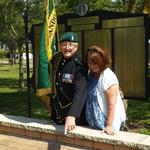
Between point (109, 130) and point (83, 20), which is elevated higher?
point (83, 20)

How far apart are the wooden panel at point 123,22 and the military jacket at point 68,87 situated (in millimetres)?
3108

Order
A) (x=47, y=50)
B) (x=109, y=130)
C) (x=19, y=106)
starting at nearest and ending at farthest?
(x=109, y=130), (x=47, y=50), (x=19, y=106)

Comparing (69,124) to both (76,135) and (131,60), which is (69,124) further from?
(131,60)

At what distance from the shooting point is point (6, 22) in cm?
2186

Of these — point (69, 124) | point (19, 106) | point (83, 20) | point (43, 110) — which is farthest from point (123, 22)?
point (19, 106)

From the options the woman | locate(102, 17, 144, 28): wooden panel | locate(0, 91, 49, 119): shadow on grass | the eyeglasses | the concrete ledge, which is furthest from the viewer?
locate(0, 91, 49, 119): shadow on grass

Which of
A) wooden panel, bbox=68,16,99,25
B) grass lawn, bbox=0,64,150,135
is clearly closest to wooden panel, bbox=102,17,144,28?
wooden panel, bbox=68,16,99,25

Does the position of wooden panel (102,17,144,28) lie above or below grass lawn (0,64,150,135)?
above

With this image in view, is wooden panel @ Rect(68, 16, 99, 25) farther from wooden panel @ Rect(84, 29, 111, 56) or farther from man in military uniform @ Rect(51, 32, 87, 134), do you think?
man in military uniform @ Rect(51, 32, 87, 134)

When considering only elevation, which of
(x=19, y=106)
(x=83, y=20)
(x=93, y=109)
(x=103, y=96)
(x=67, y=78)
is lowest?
(x=19, y=106)

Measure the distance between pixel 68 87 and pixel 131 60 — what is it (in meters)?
3.41

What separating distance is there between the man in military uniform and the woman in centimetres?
12

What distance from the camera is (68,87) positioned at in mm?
4730

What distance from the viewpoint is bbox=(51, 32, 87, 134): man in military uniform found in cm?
452
